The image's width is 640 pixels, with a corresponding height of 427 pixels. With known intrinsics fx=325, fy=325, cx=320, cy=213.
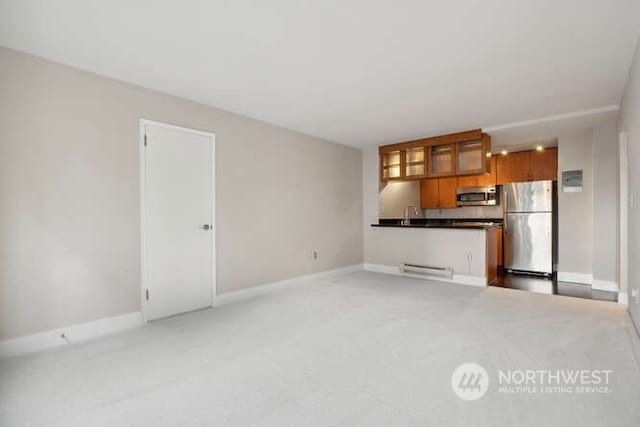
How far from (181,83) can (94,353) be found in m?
2.47

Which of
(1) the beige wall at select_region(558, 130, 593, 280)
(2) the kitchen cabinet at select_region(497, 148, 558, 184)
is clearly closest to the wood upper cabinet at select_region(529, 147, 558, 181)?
(2) the kitchen cabinet at select_region(497, 148, 558, 184)

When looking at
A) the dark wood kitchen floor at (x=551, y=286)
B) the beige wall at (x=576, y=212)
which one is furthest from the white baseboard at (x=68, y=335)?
the beige wall at (x=576, y=212)

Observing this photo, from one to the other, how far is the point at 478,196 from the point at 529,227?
106 centimetres

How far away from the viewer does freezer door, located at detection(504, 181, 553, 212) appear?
5.64 m

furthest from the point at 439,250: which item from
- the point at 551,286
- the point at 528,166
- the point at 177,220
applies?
the point at 177,220

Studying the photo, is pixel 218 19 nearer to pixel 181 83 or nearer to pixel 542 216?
pixel 181 83

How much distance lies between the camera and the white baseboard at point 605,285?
4.36 m

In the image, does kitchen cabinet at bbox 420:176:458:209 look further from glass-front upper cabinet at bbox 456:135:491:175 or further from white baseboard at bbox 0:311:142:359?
white baseboard at bbox 0:311:142:359

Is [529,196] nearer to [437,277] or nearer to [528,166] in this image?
[528,166]

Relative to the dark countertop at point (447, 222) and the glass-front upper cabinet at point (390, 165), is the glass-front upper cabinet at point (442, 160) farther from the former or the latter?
the dark countertop at point (447, 222)

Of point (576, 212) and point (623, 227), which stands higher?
point (576, 212)

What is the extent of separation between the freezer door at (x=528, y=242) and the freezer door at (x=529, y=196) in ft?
0.36

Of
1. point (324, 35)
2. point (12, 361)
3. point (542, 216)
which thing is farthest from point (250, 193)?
point (542, 216)

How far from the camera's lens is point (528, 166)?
6109mm
